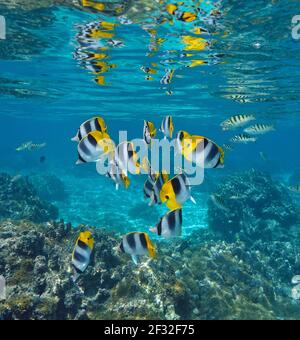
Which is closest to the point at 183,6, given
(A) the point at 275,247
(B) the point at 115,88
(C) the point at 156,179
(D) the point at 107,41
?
(D) the point at 107,41

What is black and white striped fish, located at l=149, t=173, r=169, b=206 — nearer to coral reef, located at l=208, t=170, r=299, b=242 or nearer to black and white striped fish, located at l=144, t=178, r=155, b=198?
black and white striped fish, located at l=144, t=178, r=155, b=198

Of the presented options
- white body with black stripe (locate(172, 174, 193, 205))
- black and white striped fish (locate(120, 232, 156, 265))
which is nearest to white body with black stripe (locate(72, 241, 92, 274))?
black and white striped fish (locate(120, 232, 156, 265))

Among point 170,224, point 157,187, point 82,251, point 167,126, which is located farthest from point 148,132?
point 82,251

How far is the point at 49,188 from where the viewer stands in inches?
1108

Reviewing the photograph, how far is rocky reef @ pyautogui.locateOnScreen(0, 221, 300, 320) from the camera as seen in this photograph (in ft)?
25.3

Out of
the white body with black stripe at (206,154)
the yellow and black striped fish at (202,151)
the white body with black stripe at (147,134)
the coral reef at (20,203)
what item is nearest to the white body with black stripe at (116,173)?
the white body with black stripe at (147,134)

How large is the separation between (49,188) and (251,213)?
17553 mm

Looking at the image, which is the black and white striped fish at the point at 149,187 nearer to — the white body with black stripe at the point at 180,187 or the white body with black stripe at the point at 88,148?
the white body with black stripe at the point at 180,187

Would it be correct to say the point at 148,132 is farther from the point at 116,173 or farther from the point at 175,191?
the point at 175,191

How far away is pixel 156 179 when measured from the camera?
4.96 meters

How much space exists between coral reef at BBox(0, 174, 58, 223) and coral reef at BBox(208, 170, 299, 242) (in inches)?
378

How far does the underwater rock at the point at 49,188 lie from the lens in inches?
1066
